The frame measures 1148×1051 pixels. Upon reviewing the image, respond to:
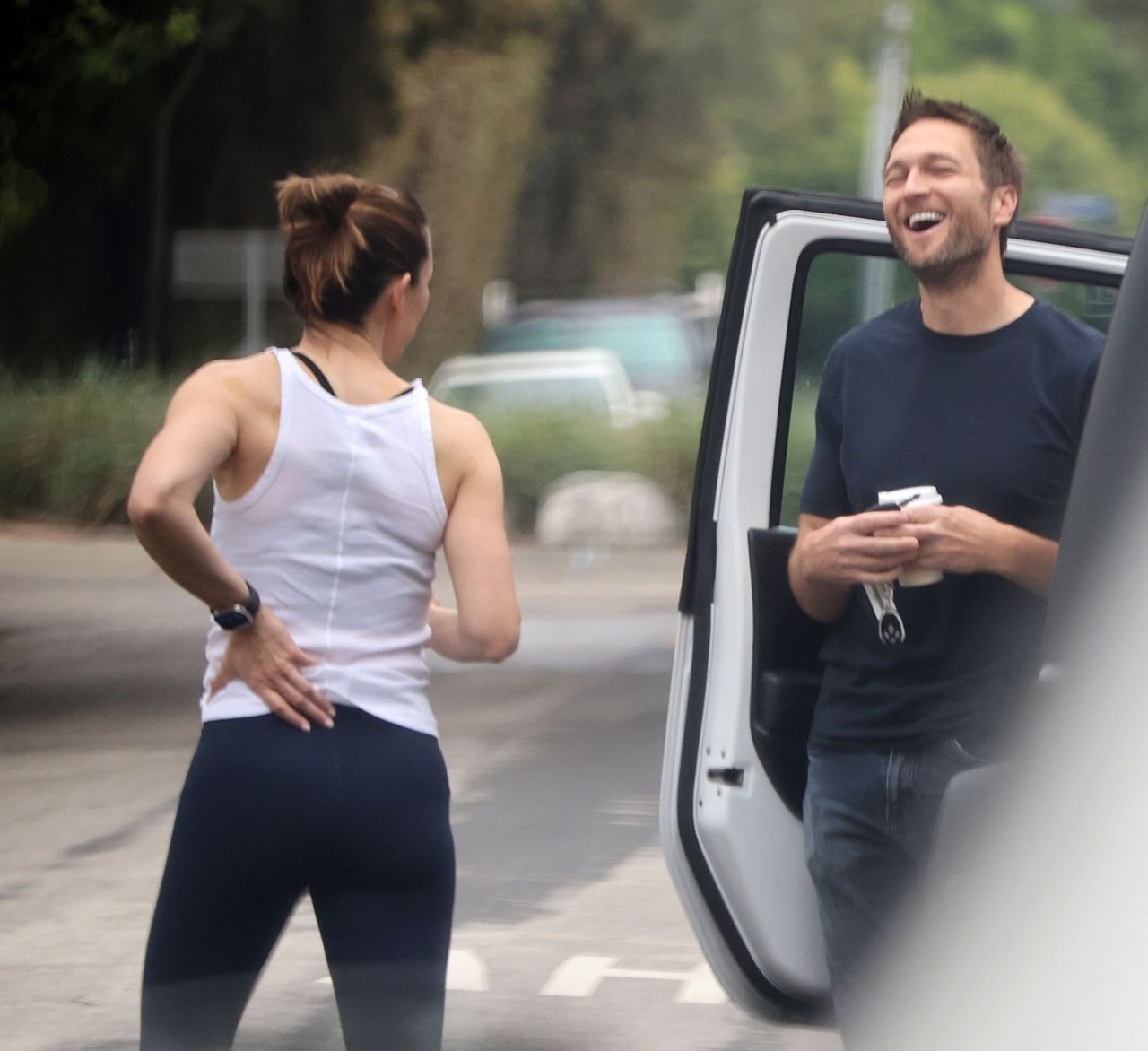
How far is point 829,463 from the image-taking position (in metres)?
3.09

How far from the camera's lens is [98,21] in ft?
26.4

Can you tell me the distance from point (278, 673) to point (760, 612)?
1039mm

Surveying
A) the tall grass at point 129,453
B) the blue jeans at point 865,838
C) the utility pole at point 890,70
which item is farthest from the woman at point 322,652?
the utility pole at point 890,70

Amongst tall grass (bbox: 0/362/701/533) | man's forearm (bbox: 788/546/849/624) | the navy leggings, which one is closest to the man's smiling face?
man's forearm (bbox: 788/546/849/624)

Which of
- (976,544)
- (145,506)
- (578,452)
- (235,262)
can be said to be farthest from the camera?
(578,452)

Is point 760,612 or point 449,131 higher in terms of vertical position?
point 760,612

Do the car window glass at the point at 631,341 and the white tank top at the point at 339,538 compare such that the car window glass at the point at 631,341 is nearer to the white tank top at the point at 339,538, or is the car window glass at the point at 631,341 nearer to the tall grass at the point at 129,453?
the tall grass at the point at 129,453

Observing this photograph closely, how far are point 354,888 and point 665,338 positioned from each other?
1824cm

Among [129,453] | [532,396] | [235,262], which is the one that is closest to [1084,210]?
[532,396]

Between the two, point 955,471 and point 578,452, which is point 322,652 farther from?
point 578,452

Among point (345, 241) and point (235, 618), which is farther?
point (345, 241)

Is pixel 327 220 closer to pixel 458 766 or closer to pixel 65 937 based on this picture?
pixel 65 937

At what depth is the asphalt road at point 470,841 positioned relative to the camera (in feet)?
15.4

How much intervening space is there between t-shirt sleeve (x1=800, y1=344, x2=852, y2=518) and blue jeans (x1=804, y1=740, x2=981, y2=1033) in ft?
1.14
